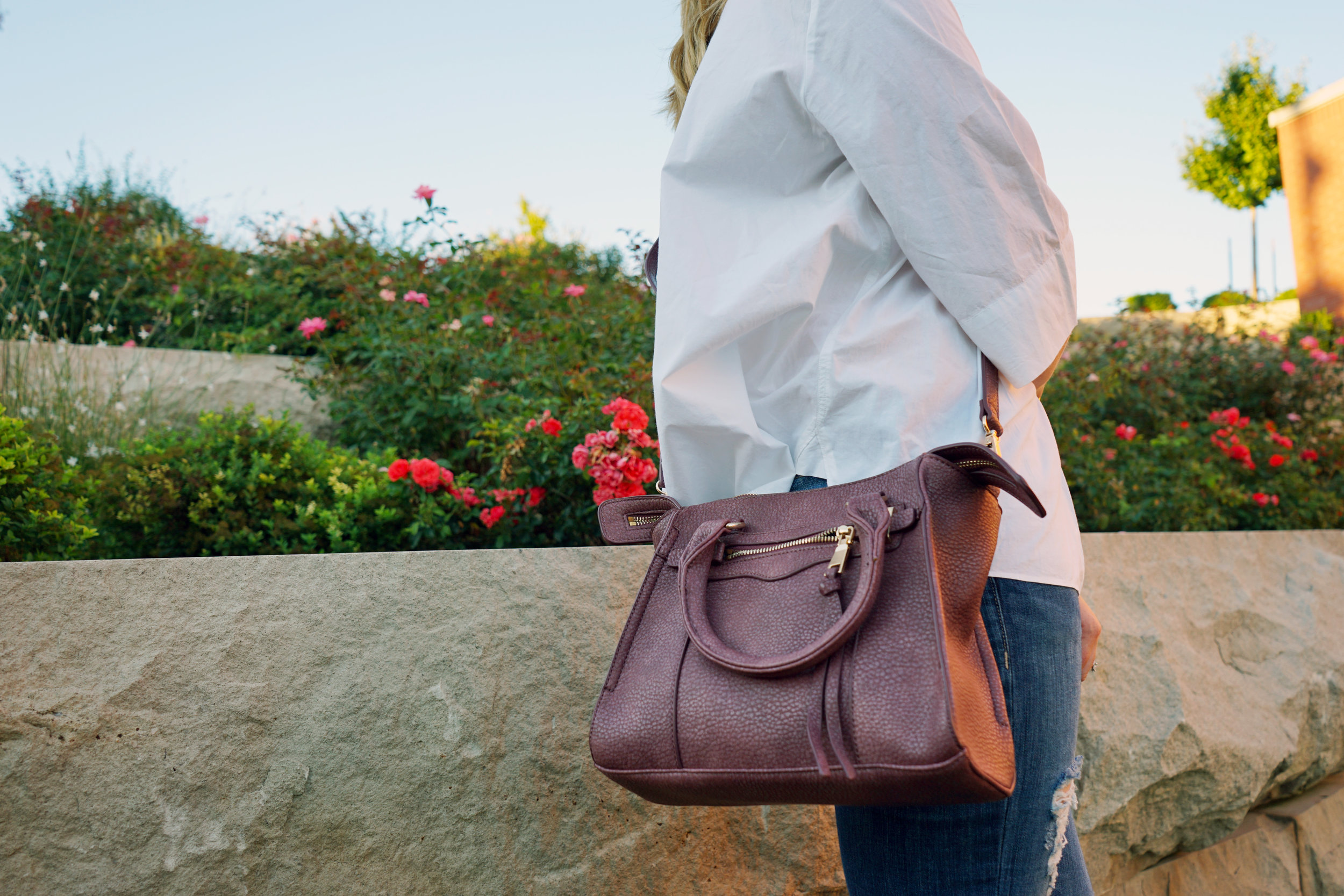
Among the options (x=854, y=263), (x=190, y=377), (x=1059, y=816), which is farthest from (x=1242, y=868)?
(x=190, y=377)

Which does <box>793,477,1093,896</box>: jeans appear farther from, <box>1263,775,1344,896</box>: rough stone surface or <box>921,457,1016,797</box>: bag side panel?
<box>1263,775,1344,896</box>: rough stone surface

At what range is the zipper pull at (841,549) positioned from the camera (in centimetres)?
83

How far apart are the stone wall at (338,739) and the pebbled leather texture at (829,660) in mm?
701

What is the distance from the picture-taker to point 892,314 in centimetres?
96

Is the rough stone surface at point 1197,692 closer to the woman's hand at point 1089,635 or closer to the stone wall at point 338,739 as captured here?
→ the stone wall at point 338,739

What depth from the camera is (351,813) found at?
1421 millimetres

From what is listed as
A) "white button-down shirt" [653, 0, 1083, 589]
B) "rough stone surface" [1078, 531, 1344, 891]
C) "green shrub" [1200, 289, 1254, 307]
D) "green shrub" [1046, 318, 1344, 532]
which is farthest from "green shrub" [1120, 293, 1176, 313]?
"white button-down shirt" [653, 0, 1083, 589]

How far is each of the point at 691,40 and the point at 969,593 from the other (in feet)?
2.99

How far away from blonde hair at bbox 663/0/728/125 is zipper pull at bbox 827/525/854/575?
0.69 meters

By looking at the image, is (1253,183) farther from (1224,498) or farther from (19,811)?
(19,811)

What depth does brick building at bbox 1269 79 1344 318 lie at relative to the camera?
14102mm

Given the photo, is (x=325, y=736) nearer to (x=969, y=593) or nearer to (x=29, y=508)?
(x=29, y=508)

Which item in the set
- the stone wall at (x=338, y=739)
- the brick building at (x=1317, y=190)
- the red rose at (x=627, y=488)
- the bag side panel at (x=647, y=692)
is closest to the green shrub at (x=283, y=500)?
the red rose at (x=627, y=488)

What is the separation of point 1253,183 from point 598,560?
2283cm
